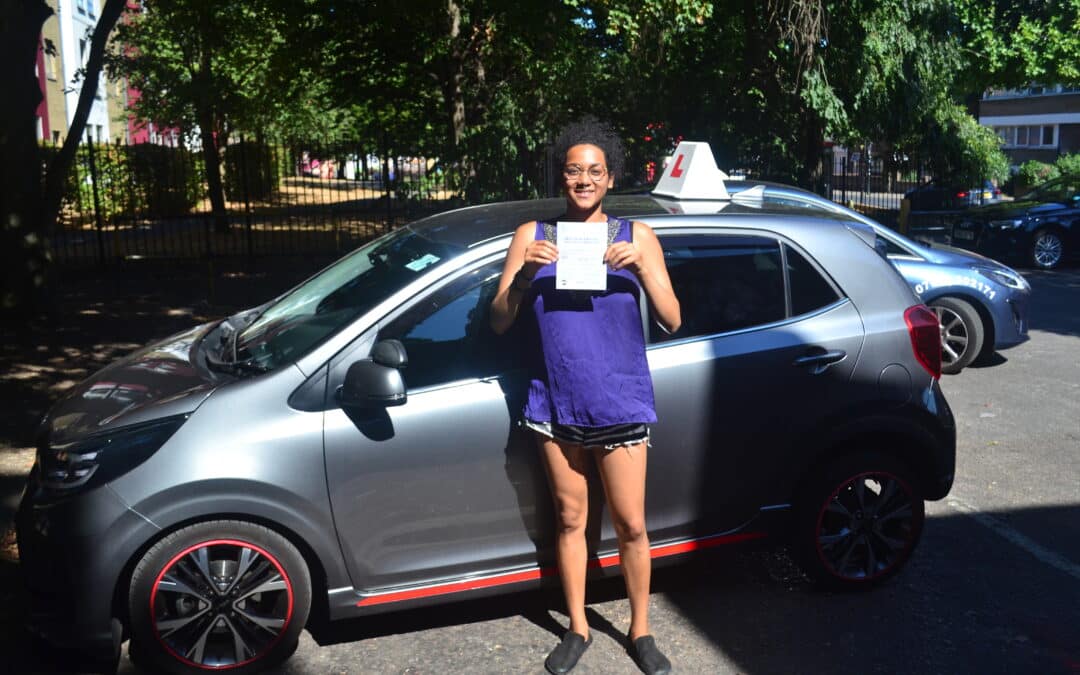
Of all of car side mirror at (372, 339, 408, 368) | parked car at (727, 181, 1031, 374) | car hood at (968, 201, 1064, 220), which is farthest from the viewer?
car hood at (968, 201, 1064, 220)

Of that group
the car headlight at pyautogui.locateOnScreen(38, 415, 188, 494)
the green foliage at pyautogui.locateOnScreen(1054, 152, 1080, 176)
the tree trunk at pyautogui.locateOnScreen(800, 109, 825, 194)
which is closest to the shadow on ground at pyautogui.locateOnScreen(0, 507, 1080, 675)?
the car headlight at pyautogui.locateOnScreen(38, 415, 188, 494)

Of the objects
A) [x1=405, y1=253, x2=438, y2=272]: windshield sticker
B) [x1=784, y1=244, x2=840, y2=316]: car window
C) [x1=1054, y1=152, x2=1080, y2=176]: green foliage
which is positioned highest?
[x1=1054, y1=152, x2=1080, y2=176]: green foliage

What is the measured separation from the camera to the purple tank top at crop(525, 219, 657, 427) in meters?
3.57

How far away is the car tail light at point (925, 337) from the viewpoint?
4.45 m

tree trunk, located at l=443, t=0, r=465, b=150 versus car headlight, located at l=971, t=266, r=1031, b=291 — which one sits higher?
tree trunk, located at l=443, t=0, r=465, b=150

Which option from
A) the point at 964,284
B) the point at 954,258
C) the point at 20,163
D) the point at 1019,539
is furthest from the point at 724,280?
the point at 20,163

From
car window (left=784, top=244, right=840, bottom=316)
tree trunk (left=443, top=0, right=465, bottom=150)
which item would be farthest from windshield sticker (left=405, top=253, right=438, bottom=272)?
tree trunk (left=443, top=0, right=465, bottom=150)

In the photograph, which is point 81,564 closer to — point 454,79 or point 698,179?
point 698,179

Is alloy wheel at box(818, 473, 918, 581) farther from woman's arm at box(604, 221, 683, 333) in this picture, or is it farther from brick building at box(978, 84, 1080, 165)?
brick building at box(978, 84, 1080, 165)

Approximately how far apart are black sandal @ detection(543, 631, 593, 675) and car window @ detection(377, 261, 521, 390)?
1.08 meters

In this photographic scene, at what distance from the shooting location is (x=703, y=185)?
4883mm

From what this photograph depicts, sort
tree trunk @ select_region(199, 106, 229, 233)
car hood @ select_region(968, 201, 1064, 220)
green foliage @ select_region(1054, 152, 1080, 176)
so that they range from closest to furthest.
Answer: car hood @ select_region(968, 201, 1064, 220) → tree trunk @ select_region(199, 106, 229, 233) → green foliage @ select_region(1054, 152, 1080, 176)

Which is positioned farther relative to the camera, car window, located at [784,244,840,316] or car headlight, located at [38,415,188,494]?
car window, located at [784,244,840,316]

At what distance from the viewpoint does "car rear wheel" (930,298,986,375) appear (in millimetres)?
8922
